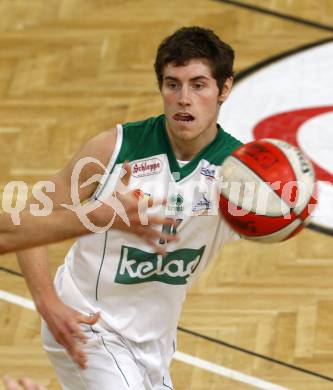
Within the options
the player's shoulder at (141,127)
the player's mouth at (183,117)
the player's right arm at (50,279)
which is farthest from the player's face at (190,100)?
the player's right arm at (50,279)

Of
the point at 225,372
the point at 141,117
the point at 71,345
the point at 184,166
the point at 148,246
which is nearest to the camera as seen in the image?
the point at 71,345

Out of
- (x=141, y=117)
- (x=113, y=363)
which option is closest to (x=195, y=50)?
(x=113, y=363)

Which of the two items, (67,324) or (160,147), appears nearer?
(67,324)

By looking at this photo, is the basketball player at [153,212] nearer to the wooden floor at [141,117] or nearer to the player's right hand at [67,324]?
the player's right hand at [67,324]

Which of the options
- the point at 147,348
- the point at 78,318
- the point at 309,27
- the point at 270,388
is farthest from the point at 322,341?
the point at 309,27

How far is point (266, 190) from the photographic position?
5.48m

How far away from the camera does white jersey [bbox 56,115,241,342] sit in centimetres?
598

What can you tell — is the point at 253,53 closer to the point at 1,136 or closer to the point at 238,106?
the point at 238,106

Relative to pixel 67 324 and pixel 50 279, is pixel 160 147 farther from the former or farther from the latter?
pixel 67 324

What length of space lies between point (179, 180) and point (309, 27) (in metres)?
5.48

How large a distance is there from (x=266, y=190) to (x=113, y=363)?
1336 mm

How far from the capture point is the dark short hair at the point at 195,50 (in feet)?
19.5

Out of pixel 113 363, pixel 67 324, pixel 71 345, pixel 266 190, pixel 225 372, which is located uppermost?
pixel 266 190

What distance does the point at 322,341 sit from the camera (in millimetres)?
7906
